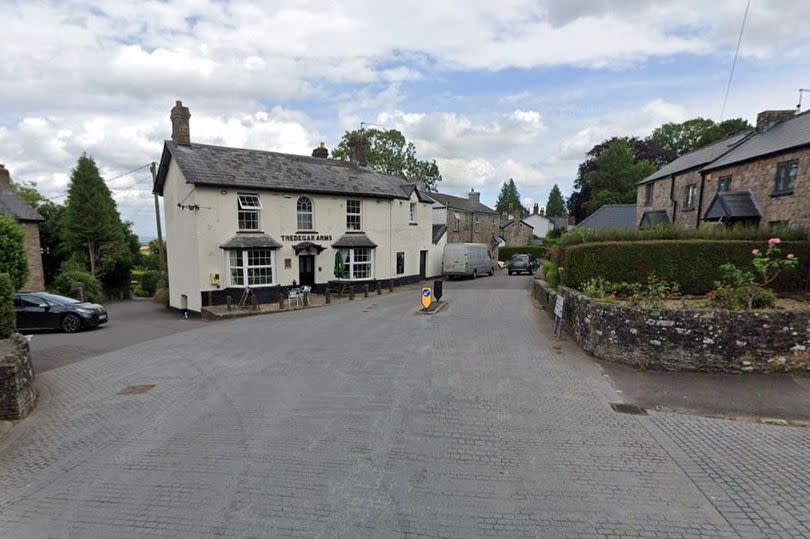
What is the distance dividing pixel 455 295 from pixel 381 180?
33.3ft

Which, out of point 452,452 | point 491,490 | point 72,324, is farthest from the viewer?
point 72,324

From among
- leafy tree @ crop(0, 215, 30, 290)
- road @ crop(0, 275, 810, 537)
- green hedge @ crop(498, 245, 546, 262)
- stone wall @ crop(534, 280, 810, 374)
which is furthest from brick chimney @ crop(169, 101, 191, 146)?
green hedge @ crop(498, 245, 546, 262)

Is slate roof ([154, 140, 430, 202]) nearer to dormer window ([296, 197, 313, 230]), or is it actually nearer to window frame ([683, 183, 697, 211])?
dormer window ([296, 197, 313, 230])

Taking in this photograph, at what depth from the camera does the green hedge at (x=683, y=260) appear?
11219 mm

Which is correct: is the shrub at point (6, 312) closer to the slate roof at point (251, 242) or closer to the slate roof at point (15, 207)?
the slate roof at point (251, 242)

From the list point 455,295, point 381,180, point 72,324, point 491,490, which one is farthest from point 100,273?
point 491,490

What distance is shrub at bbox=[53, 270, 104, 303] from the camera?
24.5 m

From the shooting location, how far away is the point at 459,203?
1751 inches

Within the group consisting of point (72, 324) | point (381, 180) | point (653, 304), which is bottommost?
point (72, 324)

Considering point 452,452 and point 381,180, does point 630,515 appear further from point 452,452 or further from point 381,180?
point 381,180

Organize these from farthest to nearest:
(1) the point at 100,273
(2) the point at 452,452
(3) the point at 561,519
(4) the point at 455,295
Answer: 1. (1) the point at 100,273
2. (4) the point at 455,295
3. (2) the point at 452,452
4. (3) the point at 561,519

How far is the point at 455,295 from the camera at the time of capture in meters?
21.7

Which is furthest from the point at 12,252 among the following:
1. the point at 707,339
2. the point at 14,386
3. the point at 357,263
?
the point at 707,339

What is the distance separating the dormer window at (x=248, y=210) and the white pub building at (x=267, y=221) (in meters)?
0.05
